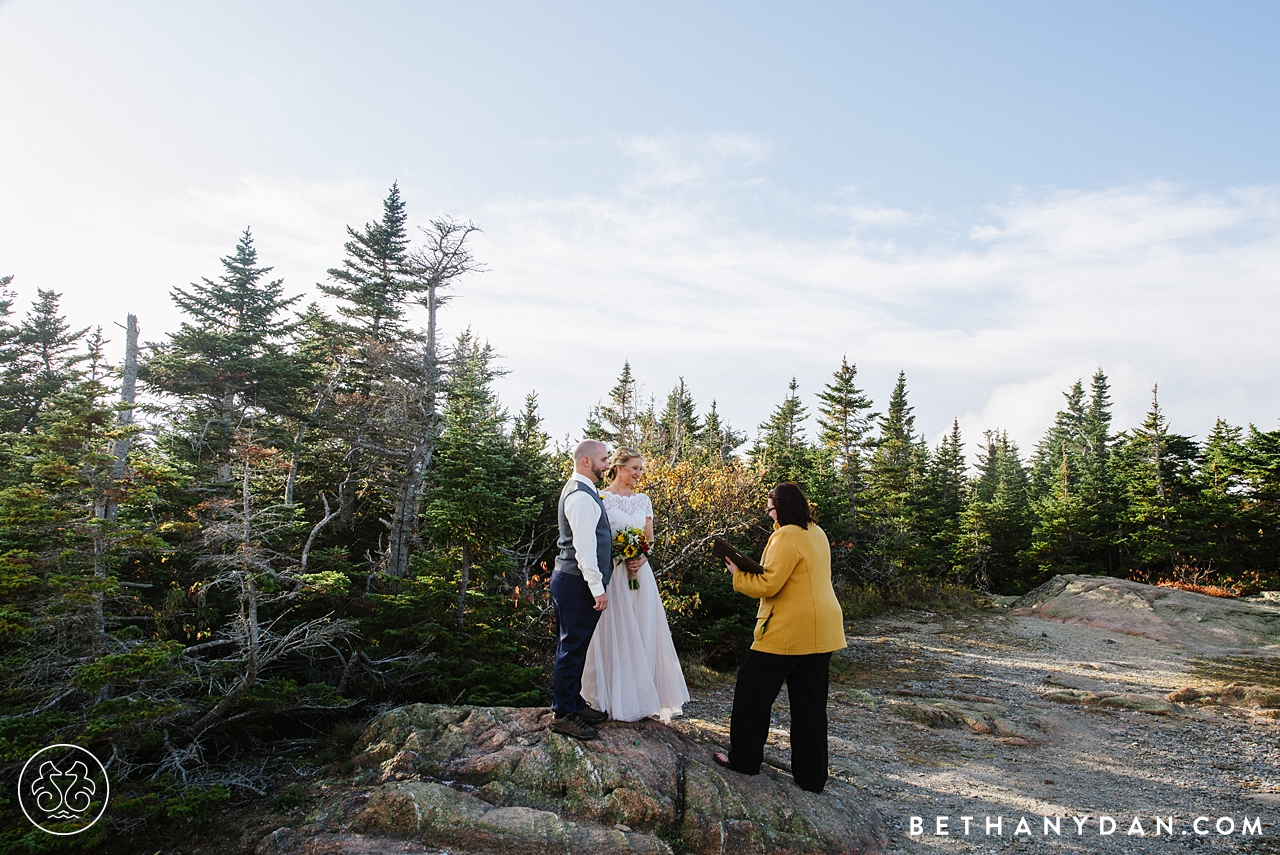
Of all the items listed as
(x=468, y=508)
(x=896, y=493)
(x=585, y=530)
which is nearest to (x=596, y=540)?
(x=585, y=530)

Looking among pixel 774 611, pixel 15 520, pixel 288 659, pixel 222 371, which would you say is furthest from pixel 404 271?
pixel 774 611

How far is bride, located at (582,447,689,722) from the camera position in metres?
4.83

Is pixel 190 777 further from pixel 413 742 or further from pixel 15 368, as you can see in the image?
pixel 15 368

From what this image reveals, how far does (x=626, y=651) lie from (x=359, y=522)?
1589cm

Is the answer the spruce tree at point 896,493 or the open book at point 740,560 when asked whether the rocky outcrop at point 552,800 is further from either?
the spruce tree at point 896,493

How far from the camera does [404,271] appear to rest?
22.4 m

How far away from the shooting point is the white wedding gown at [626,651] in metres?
4.83

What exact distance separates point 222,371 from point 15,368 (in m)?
9.91

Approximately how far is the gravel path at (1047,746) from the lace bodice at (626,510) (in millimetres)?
2385

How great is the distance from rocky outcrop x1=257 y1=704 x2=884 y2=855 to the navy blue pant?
380 millimetres

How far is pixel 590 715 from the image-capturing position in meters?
4.63

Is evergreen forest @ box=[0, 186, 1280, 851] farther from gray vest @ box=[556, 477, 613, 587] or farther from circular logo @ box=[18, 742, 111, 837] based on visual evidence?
gray vest @ box=[556, 477, 613, 587]

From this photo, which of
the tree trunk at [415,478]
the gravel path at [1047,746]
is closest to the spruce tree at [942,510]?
the gravel path at [1047,746]

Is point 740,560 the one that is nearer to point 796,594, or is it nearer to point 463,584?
point 796,594
